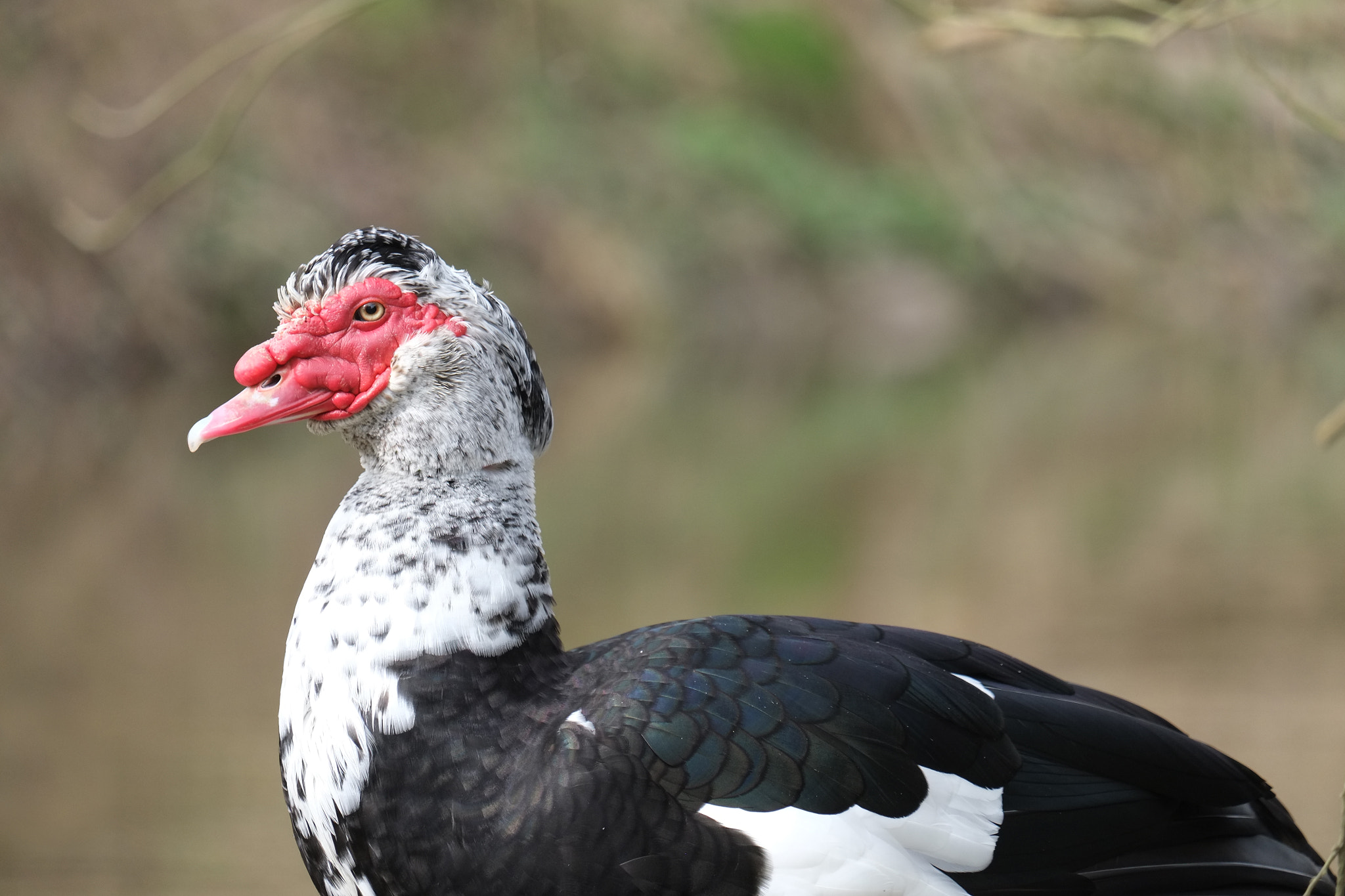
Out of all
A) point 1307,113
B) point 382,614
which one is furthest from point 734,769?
point 1307,113

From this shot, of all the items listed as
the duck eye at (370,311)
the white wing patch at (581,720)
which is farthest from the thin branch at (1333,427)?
the duck eye at (370,311)

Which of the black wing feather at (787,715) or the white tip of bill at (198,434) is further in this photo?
the white tip of bill at (198,434)

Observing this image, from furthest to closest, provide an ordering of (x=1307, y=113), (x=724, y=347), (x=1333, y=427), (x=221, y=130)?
1. (x=724, y=347)
2. (x=221, y=130)
3. (x=1307, y=113)
4. (x=1333, y=427)

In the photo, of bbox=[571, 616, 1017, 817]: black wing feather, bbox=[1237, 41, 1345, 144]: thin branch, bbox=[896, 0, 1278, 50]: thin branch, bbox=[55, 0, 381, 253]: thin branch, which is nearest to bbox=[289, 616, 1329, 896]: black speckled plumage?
bbox=[571, 616, 1017, 817]: black wing feather

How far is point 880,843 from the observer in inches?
88.8

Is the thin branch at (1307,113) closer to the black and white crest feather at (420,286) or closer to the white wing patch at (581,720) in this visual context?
the black and white crest feather at (420,286)

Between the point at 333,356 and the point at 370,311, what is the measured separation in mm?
101

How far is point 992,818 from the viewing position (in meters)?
2.34

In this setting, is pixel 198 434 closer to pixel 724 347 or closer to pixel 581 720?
pixel 581 720

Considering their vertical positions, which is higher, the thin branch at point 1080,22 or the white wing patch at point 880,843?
the thin branch at point 1080,22

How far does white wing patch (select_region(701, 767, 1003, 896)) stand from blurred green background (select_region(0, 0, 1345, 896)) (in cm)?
155

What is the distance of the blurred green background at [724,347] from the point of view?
5402 mm

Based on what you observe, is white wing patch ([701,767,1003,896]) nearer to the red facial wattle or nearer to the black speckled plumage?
the black speckled plumage

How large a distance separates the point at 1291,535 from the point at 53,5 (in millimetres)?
11003
